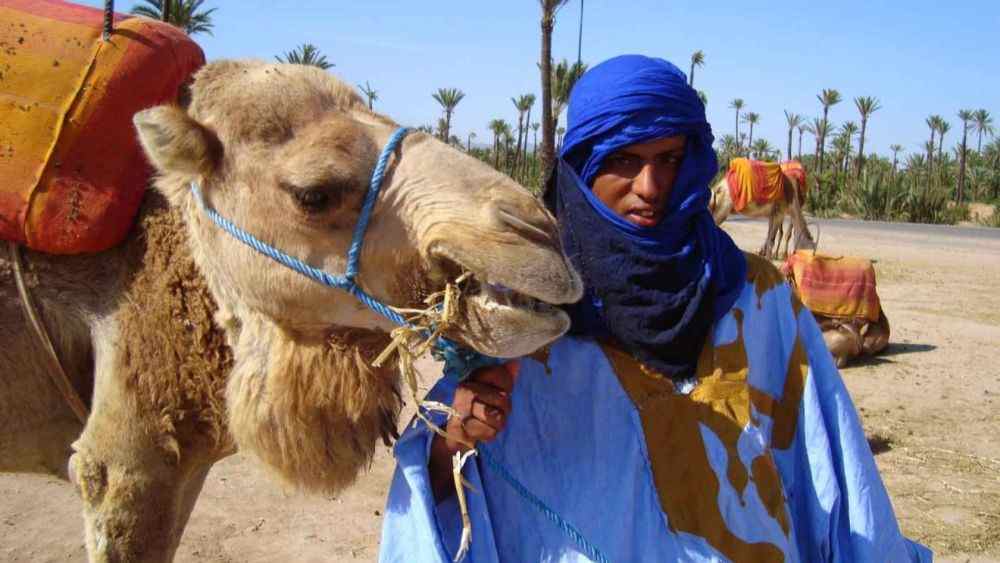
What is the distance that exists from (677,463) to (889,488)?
3.70m

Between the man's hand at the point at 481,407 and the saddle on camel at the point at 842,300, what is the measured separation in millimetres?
6390

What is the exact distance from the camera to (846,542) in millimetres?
1814

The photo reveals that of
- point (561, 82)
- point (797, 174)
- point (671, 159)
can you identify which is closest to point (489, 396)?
point (671, 159)

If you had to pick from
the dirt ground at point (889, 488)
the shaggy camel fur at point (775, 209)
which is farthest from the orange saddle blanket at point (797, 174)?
the dirt ground at point (889, 488)

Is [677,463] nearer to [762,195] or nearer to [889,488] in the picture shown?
[889,488]

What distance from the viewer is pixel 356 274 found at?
1.62 metres

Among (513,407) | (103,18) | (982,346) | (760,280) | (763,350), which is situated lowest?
(982,346)

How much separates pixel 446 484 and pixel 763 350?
80cm

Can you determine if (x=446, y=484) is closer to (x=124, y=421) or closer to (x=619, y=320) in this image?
(x=619, y=320)

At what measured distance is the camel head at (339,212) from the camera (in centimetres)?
150

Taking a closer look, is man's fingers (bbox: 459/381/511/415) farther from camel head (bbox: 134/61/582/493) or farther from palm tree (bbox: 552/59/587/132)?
palm tree (bbox: 552/59/587/132)

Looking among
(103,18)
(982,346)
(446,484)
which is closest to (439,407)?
(446,484)

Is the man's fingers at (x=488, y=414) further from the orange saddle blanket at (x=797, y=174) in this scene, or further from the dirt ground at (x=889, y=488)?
the orange saddle blanket at (x=797, y=174)

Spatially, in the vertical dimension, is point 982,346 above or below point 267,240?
below
